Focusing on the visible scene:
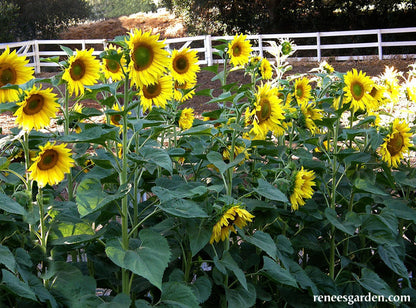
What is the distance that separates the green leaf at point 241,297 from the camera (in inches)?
78.3

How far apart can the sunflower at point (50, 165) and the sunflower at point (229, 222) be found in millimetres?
510

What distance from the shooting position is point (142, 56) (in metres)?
1.81

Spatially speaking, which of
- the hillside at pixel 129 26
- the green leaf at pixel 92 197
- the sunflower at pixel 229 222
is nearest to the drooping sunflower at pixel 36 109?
the green leaf at pixel 92 197

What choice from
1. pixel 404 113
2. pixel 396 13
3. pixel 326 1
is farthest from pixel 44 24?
pixel 404 113

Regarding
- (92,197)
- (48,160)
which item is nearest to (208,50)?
(48,160)

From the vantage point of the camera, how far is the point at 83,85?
205 cm

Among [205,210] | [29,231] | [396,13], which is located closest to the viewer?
[205,210]

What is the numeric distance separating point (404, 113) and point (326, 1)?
46.7 feet

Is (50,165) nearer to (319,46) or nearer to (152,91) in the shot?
(152,91)

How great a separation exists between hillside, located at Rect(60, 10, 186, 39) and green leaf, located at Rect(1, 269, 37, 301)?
Answer: 696 inches

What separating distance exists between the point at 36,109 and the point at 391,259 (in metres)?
1.48

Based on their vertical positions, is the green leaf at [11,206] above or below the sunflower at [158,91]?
below

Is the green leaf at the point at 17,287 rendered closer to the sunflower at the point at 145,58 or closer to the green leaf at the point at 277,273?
the sunflower at the point at 145,58

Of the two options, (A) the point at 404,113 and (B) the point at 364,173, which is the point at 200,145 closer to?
(B) the point at 364,173
